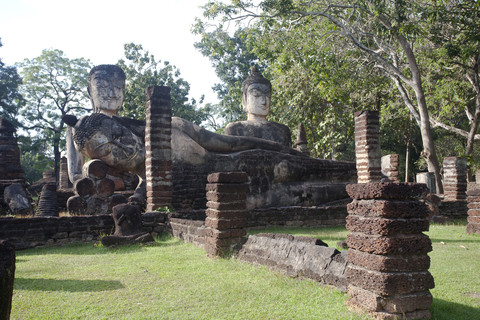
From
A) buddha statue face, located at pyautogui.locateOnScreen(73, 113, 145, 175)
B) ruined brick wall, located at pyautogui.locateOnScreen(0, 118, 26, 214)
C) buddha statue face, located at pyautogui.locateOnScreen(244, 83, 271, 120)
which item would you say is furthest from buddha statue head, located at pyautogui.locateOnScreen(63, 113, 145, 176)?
ruined brick wall, located at pyautogui.locateOnScreen(0, 118, 26, 214)

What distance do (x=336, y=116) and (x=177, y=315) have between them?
16493 mm

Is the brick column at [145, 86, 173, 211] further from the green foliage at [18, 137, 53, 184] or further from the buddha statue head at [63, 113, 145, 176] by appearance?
the green foliage at [18, 137, 53, 184]

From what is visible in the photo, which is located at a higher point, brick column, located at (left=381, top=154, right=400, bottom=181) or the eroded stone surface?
brick column, located at (left=381, top=154, right=400, bottom=181)

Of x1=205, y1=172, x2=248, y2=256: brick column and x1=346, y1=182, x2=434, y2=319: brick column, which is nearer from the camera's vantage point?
x1=346, y1=182, x2=434, y2=319: brick column

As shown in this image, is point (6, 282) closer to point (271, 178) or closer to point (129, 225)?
point (129, 225)

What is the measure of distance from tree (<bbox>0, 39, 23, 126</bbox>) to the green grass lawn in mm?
25170

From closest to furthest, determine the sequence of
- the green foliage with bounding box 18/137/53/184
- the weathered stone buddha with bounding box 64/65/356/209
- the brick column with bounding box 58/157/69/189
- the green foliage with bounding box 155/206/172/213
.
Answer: the green foliage with bounding box 155/206/172/213, the weathered stone buddha with bounding box 64/65/356/209, the brick column with bounding box 58/157/69/189, the green foliage with bounding box 18/137/53/184

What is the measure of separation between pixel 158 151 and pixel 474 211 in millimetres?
6465

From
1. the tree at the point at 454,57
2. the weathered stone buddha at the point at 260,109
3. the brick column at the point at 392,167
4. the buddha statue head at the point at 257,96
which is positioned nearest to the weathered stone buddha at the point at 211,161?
the weathered stone buddha at the point at 260,109

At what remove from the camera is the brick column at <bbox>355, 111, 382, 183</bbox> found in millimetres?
8945

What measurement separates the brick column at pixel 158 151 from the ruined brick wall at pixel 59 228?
0.53m

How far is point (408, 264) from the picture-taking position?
3.11 meters

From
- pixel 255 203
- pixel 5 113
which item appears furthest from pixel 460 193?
pixel 5 113

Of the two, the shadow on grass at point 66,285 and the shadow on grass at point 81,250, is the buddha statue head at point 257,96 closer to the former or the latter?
the shadow on grass at point 81,250
